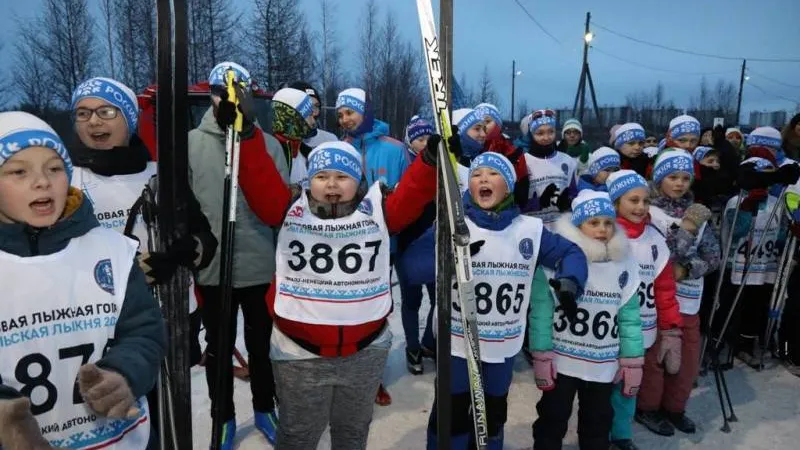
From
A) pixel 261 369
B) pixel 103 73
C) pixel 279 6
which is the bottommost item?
pixel 261 369

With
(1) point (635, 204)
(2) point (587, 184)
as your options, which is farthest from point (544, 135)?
(1) point (635, 204)

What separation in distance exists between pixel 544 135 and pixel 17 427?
4562 mm

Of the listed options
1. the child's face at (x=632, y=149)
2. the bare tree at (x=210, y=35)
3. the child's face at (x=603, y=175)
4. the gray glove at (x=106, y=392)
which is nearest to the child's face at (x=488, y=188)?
the gray glove at (x=106, y=392)

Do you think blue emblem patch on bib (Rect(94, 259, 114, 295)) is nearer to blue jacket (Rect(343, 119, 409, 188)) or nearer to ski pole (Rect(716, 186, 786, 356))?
blue jacket (Rect(343, 119, 409, 188))

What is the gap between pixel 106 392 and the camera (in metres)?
1.41

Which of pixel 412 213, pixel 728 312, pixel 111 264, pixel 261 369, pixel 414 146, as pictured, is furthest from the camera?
pixel 414 146

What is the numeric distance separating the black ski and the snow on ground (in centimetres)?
159

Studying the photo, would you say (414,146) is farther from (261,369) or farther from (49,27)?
(49,27)

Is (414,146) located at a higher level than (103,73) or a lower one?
lower

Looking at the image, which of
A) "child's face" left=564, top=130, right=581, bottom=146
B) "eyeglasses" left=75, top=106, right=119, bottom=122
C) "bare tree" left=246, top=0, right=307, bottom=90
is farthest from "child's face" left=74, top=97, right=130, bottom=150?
"bare tree" left=246, top=0, right=307, bottom=90

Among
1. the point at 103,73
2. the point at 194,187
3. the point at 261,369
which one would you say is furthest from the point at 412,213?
the point at 103,73

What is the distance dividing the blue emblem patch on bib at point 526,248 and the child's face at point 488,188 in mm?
250

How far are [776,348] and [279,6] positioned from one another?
70.5ft

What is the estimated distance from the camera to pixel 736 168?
14.0ft
